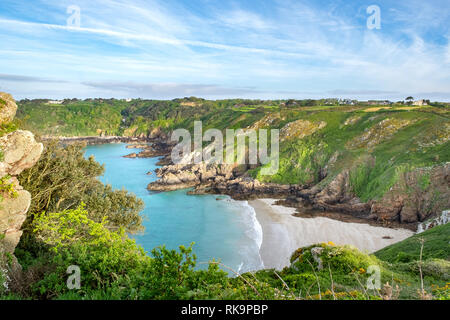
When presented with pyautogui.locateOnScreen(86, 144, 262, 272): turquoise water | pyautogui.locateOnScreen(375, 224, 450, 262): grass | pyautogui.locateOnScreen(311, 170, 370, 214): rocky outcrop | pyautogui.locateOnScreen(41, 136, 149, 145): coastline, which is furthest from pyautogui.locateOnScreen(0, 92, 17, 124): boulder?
pyautogui.locateOnScreen(41, 136, 149, 145): coastline

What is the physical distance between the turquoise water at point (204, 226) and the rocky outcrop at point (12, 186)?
9977 millimetres

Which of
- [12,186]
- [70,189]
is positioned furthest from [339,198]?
[12,186]

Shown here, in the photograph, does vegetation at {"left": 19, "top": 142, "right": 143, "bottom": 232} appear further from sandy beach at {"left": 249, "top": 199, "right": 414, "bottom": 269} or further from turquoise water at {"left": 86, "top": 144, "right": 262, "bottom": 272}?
sandy beach at {"left": 249, "top": 199, "right": 414, "bottom": 269}

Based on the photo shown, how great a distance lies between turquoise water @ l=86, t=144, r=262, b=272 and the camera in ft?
93.9

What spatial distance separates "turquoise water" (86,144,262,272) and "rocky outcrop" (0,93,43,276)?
998 cm

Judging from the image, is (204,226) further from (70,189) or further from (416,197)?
(416,197)

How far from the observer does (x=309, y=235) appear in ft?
105

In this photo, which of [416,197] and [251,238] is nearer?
[251,238]

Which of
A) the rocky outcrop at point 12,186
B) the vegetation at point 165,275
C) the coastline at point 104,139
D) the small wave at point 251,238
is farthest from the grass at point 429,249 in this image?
the coastline at point 104,139

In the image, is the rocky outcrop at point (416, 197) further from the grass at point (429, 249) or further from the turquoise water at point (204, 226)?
the turquoise water at point (204, 226)

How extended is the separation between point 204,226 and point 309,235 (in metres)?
13.5

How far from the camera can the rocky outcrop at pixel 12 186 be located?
10586 millimetres
